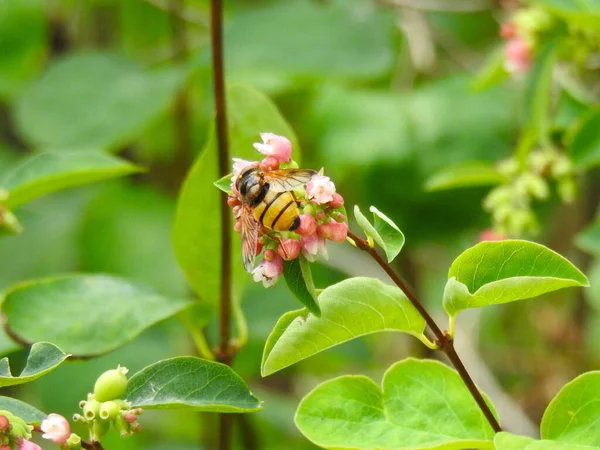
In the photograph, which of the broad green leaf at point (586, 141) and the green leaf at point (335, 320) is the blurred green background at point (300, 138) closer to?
the broad green leaf at point (586, 141)

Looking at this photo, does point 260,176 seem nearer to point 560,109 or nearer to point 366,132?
point 560,109

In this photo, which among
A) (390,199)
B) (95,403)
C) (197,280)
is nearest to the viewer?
(95,403)

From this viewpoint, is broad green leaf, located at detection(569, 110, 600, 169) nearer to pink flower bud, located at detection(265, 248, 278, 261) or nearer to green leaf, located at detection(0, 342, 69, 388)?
pink flower bud, located at detection(265, 248, 278, 261)

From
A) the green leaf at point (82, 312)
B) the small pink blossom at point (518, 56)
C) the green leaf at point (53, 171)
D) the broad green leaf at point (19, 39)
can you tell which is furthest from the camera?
the broad green leaf at point (19, 39)

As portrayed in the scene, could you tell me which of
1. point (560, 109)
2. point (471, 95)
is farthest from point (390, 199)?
point (560, 109)

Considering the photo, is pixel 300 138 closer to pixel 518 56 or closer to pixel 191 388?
pixel 518 56

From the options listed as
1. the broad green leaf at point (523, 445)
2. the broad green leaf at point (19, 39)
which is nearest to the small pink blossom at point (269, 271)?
the broad green leaf at point (523, 445)

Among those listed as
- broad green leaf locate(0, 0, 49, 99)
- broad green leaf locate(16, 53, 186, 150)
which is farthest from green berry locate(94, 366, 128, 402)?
broad green leaf locate(0, 0, 49, 99)
